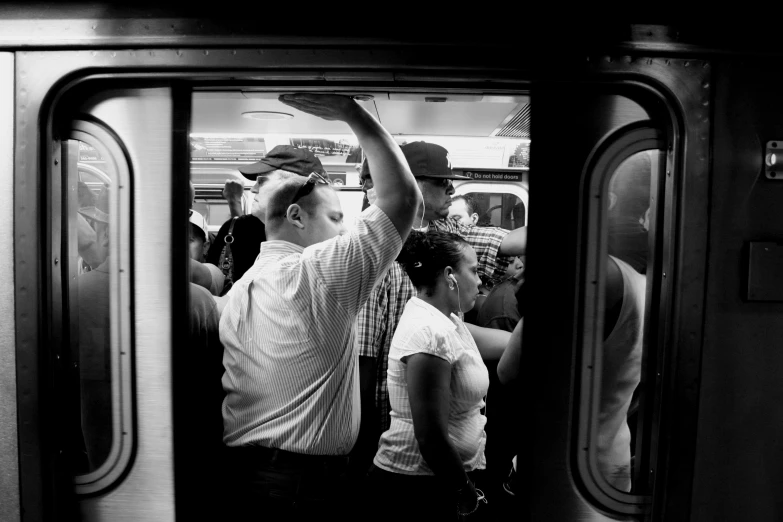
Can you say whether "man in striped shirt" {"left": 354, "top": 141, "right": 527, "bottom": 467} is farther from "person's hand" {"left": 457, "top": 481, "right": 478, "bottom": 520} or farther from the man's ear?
"person's hand" {"left": 457, "top": 481, "right": 478, "bottom": 520}

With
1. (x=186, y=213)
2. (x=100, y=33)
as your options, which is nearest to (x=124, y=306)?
(x=186, y=213)

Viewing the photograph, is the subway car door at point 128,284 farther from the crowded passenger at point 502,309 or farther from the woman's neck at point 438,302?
the crowded passenger at point 502,309

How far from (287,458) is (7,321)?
3.66ft

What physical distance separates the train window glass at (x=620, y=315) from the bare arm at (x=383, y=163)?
2.22 ft

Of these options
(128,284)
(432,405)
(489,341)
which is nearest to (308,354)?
(432,405)

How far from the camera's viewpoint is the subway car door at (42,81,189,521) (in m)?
2.20

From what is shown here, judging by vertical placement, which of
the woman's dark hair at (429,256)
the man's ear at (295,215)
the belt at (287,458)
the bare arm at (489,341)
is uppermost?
the man's ear at (295,215)

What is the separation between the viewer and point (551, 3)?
2.06m

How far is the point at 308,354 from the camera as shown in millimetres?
2189

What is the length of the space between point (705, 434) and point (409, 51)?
1.69 meters

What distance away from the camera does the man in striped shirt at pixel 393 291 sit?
350cm

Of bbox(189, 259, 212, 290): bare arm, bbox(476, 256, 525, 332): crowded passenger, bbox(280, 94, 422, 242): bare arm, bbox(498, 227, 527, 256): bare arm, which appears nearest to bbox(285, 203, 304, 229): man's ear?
bbox(280, 94, 422, 242): bare arm

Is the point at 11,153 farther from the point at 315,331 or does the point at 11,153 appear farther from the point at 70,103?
the point at 315,331

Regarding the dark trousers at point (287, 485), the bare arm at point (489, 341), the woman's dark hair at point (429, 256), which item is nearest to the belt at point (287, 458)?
the dark trousers at point (287, 485)
